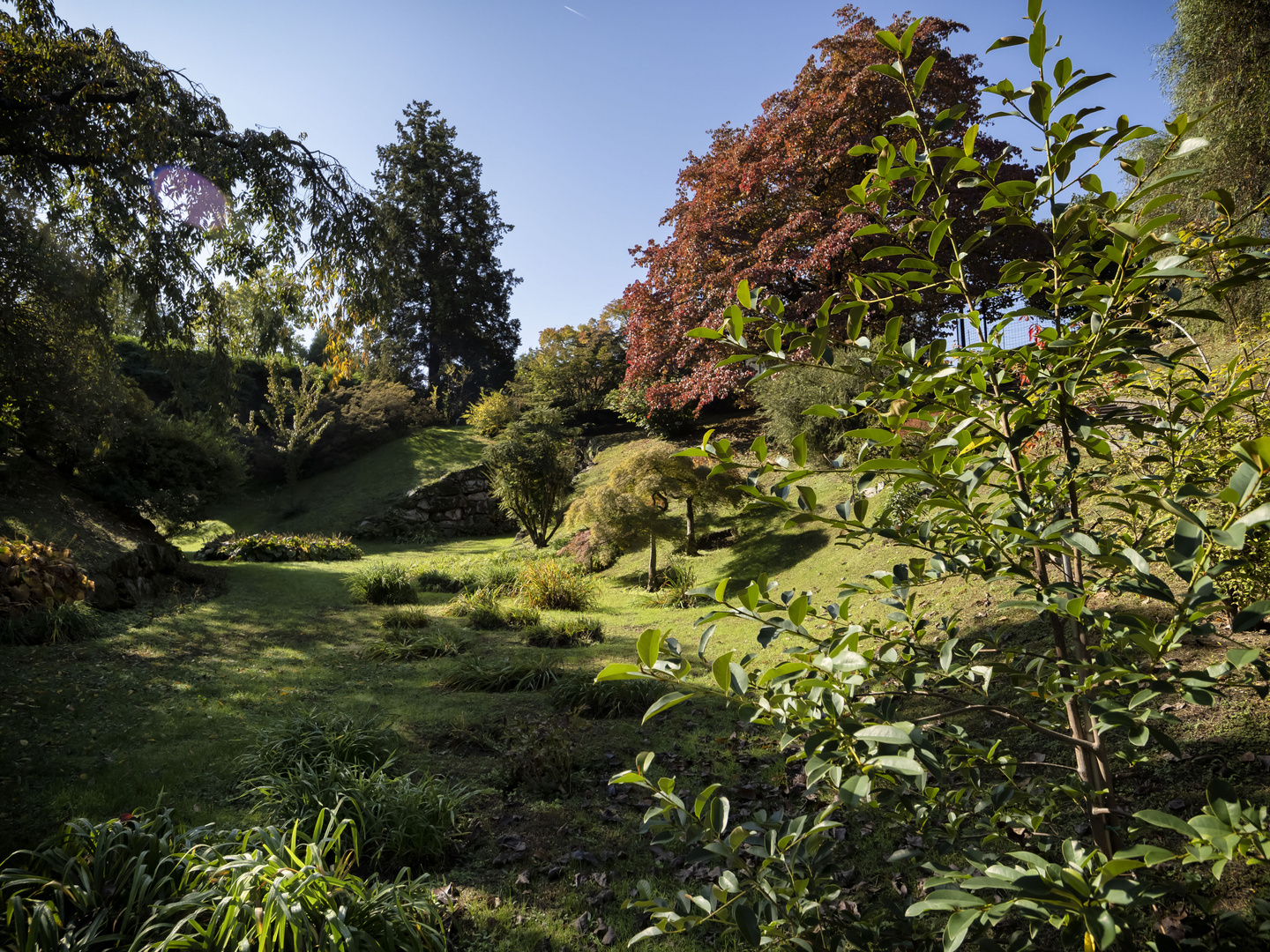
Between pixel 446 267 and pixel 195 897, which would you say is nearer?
pixel 195 897

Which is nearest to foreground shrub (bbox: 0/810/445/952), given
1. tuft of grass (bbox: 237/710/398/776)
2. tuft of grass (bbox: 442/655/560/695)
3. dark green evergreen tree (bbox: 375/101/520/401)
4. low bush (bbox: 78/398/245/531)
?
tuft of grass (bbox: 237/710/398/776)

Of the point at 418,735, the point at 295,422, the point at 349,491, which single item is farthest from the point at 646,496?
the point at 295,422

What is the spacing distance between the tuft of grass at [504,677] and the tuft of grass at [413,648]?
Answer: 89 centimetres

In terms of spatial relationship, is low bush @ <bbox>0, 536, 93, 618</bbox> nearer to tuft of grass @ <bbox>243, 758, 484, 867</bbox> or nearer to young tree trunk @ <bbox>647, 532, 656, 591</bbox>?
tuft of grass @ <bbox>243, 758, 484, 867</bbox>

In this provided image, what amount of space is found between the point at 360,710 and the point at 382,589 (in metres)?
A: 4.42

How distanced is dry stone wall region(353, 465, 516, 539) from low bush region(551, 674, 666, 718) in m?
12.4

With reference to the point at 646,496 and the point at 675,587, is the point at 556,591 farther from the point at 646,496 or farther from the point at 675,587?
the point at 646,496

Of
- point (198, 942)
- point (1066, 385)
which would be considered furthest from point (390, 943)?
→ point (1066, 385)

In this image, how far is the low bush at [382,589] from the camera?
28.1 ft

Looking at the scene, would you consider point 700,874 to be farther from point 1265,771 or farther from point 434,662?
point 434,662

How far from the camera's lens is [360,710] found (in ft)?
14.6

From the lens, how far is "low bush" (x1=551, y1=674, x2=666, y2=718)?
451 centimetres

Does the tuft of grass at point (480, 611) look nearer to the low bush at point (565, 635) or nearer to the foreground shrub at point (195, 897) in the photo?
the low bush at point (565, 635)

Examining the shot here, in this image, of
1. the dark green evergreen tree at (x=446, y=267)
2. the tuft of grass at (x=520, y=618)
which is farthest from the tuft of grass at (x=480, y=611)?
the dark green evergreen tree at (x=446, y=267)
